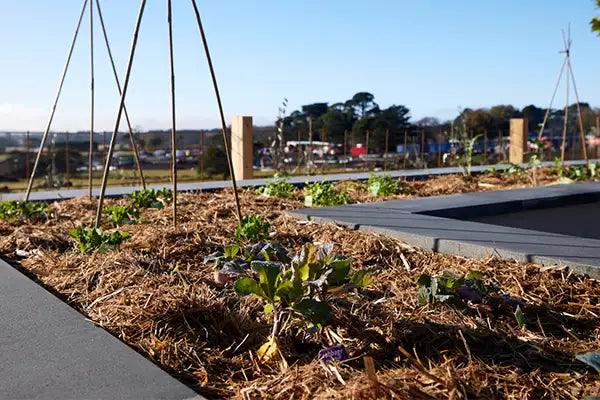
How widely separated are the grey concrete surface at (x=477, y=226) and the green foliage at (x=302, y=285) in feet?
4.30

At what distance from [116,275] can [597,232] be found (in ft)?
14.9

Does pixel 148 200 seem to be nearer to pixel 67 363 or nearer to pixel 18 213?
pixel 18 213

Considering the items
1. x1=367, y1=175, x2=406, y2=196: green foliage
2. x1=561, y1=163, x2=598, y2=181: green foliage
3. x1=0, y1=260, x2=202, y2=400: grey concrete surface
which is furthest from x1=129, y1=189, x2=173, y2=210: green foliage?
x1=561, y1=163, x2=598, y2=181: green foliage

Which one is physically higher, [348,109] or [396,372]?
[348,109]

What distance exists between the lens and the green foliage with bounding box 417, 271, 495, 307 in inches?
109

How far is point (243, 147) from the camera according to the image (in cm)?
1127

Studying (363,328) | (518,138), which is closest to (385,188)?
(363,328)

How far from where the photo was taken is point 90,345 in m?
2.29

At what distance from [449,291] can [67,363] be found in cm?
149

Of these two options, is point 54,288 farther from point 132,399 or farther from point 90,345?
point 132,399

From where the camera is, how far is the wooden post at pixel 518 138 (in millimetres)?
15000

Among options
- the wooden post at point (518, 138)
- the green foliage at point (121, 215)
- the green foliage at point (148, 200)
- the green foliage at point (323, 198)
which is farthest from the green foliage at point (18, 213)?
the wooden post at point (518, 138)

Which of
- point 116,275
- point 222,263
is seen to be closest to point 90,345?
point 116,275

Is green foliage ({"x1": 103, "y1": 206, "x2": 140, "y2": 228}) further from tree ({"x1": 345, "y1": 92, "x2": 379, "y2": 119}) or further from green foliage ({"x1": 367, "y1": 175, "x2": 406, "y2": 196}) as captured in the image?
tree ({"x1": 345, "y1": 92, "x2": 379, "y2": 119})
